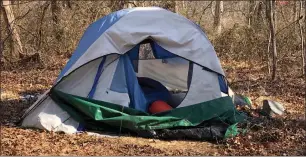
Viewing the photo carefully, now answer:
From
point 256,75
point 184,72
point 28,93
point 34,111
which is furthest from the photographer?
point 256,75

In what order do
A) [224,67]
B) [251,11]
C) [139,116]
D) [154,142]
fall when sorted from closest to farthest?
[154,142]
[139,116]
[224,67]
[251,11]

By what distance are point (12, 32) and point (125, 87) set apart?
697 cm

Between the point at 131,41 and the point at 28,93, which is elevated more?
the point at 131,41

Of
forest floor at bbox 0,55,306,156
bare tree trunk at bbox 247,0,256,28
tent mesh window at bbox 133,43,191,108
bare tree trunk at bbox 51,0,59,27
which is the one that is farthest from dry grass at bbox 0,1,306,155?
tent mesh window at bbox 133,43,191,108

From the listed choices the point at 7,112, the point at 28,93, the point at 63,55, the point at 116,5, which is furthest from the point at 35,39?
the point at 7,112

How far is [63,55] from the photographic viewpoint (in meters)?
13.3

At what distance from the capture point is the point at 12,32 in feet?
40.3

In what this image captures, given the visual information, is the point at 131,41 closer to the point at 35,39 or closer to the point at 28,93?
the point at 28,93

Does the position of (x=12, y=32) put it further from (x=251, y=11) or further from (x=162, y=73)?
(x=251, y=11)

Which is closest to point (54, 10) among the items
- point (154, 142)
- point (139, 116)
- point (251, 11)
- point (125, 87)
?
point (251, 11)

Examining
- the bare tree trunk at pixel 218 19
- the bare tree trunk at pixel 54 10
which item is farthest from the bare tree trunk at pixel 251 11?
the bare tree trunk at pixel 54 10

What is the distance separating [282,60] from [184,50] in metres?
5.90

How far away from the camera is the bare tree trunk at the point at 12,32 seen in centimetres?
1221

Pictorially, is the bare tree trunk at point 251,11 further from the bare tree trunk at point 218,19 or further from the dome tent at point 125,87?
the dome tent at point 125,87
